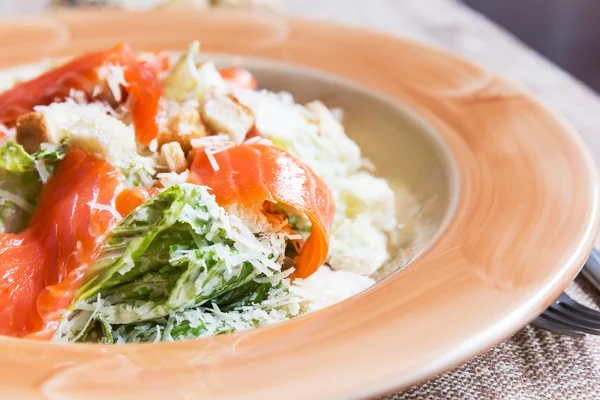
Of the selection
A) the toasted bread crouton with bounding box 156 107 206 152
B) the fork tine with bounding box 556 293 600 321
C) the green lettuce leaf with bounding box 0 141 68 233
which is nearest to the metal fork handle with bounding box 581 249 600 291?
the fork tine with bounding box 556 293 600 321

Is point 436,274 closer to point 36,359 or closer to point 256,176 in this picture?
point 256,176

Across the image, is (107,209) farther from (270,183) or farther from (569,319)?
(569,319)

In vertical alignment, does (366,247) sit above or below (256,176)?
below

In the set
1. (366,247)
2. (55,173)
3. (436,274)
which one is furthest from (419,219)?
(55,173)

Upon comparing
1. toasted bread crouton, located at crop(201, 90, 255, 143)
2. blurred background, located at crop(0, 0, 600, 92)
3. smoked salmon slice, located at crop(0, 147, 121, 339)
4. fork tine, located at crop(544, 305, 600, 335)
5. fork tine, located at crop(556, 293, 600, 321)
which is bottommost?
blurred background, located at crop(0, 0, 600, 92)

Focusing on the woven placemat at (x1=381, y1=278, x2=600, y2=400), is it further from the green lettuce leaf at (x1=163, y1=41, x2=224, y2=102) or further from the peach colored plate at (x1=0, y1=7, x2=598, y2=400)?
the green lettuce leaf at (x1=163, y1=41, x2=224, y2=102)

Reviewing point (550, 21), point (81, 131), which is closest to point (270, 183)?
point (81, 131)
